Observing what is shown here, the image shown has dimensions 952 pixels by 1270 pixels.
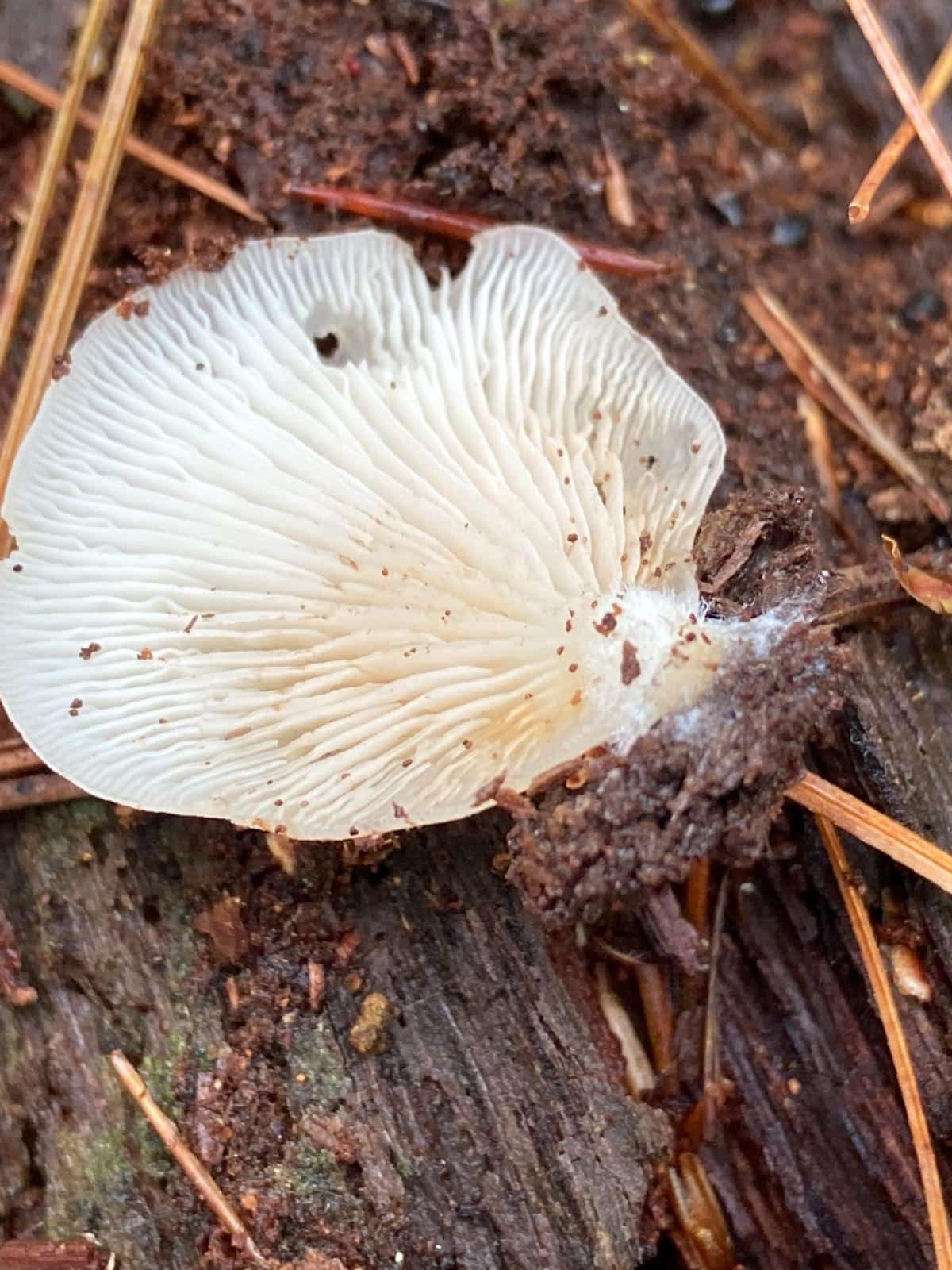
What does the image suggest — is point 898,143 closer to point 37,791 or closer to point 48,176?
→ point 48,176

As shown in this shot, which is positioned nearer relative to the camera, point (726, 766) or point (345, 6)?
point (726, 766)

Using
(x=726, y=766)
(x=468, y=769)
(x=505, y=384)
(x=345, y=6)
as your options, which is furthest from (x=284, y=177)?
(x=726, y=766)

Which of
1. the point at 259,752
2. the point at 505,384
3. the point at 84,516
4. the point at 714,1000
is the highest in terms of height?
the point at 505,384

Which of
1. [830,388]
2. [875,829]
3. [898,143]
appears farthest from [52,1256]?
[898,143]

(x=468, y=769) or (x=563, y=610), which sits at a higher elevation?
(x=563, y=610)

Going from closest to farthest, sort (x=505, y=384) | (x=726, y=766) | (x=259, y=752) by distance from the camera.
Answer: (x=726, y=766), (x=259, y=752), (x=505, y=384)

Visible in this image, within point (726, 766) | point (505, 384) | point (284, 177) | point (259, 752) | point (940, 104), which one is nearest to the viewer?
point (726, 766)

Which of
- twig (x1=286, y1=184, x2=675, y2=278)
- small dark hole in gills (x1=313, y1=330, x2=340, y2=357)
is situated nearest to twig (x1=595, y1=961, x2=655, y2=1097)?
small dark hole in gills (x1=313, y1=330, x2=340, y2=357)

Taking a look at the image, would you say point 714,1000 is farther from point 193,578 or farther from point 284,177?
point 284,177
